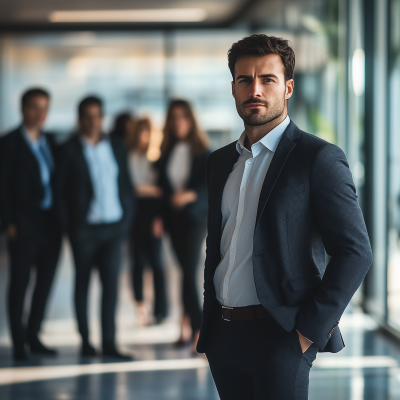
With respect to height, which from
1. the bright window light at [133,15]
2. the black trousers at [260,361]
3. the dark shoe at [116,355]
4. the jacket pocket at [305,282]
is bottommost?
the dark shoe at [116,355]

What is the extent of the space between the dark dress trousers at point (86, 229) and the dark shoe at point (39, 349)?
0.28 meters

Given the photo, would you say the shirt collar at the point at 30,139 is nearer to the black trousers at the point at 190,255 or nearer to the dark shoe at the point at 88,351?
the black trousers at the point at 190,255

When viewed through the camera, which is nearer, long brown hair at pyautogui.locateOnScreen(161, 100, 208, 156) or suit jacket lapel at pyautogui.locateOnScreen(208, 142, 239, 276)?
suit jacket lapel at pyautogui.locateOnScreen(208, 142, 239, 276)

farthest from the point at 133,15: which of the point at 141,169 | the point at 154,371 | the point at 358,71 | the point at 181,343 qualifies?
the point at 154,371

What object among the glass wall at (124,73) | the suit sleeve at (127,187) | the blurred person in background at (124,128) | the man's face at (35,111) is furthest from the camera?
the glass wall at (124,73)

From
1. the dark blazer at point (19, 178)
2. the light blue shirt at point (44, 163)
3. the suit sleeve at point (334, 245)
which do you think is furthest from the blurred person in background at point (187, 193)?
the suit sleeve at point (334, 245)

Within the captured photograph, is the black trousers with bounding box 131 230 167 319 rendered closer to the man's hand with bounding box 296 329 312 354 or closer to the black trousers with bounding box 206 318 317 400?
the black trousers with bounding box 206 318 317 400

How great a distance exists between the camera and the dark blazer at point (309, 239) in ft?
5.06

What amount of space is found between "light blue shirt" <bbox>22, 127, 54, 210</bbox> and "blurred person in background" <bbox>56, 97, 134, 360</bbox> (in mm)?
162

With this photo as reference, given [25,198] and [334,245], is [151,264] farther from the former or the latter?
[334,245]

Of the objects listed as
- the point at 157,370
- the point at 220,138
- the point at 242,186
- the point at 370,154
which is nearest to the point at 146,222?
the point at 157,370

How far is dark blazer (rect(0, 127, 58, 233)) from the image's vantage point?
3.94 metres

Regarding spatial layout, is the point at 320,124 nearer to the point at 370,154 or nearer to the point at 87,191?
the point at 370,154

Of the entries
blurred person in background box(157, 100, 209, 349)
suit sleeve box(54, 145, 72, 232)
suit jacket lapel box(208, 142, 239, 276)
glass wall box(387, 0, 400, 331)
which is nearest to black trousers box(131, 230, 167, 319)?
blurred person in background box(157, 100, 209, 349)
